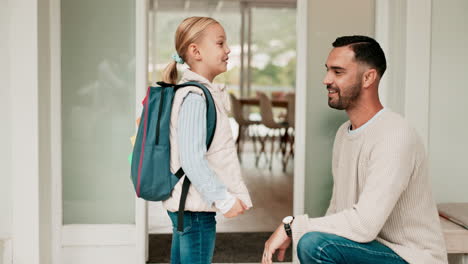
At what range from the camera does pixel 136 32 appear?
3113 mm

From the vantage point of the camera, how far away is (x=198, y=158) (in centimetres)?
185

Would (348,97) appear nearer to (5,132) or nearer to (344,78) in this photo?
(344,78)

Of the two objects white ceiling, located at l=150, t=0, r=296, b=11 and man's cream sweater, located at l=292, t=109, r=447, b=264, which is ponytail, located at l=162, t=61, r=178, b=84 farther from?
white ceiling, located at l=150, t=0, r=296, b=11

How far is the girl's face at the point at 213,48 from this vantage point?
2.00 metres

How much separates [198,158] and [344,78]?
2.06 ft

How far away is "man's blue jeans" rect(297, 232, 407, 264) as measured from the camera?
1.90 m

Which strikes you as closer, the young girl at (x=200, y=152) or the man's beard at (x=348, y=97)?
the young girl at (x=200, y=152)

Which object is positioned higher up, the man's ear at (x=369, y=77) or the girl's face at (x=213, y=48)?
the girl's face at (x=213, y=48)

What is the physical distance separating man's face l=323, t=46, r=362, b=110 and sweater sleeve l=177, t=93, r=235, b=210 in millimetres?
522

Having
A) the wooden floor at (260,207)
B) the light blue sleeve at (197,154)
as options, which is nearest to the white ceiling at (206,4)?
the wooden floor at (260,207)

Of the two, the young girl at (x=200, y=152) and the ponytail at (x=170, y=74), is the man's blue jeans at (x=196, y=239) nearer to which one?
the young girl at (x=200, y=152)

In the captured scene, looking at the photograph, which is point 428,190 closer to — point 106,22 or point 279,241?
point 279,241

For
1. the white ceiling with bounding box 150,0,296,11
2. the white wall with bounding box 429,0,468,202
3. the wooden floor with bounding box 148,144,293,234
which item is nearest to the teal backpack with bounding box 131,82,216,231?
the white wall with bounding box 429,0,468,202

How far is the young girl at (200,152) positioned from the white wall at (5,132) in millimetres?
1227
